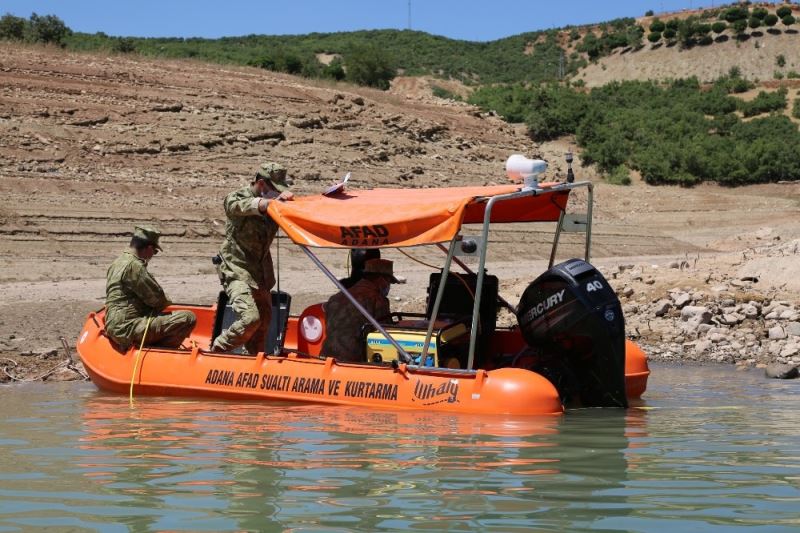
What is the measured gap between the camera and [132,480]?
654 cm

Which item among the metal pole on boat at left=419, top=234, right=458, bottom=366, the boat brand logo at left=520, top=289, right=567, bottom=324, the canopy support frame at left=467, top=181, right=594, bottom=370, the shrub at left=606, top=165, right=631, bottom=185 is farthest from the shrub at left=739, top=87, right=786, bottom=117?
the metal pole on boat at left=419, top=234, right=458, bottom=366

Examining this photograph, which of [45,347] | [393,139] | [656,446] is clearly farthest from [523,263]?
[656,446]

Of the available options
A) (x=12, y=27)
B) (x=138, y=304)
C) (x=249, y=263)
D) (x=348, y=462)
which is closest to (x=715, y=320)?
(x=249, y=263)

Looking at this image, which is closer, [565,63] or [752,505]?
[752,505]

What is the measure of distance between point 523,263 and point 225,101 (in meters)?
9.29

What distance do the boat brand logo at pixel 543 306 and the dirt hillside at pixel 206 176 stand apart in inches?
204

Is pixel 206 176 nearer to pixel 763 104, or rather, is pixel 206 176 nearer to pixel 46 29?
pixel 46 29

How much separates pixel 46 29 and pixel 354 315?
35758 mm

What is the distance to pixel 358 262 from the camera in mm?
10039

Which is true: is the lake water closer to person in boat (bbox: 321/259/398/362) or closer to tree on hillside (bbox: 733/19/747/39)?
person in boat (bbox: 321/259/398/362)

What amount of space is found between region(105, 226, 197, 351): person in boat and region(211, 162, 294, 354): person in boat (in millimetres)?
434

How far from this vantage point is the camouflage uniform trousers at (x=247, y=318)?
995 cm

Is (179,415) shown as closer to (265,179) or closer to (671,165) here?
(265,179)

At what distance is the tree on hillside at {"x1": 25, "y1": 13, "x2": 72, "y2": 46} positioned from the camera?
1631 inches
